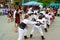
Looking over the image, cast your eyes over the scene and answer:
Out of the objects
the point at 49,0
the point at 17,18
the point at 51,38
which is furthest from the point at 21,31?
the point at 49,0

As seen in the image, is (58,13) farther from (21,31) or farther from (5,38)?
(21,31)

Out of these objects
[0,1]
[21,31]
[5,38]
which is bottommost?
[0,1]

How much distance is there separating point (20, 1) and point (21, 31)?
135 ft

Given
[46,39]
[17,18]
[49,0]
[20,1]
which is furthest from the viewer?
[20,1]

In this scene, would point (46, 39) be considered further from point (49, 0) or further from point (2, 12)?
point (49, 0)

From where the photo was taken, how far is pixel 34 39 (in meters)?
13.4

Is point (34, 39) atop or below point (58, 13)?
atop

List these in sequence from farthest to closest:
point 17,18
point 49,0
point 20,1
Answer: point 20,1, point 49,0, point 17,18

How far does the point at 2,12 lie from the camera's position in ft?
125

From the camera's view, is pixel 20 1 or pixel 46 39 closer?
pixel 46 39

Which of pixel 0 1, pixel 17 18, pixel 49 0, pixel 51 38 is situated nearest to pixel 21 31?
pixel 51 38

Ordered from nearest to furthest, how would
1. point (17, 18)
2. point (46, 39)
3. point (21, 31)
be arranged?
point (21, 31)
point (46, 39)
point (17, 18)

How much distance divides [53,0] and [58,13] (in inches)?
507

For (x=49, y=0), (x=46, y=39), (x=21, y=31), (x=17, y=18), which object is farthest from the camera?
(x=49, y=0)
